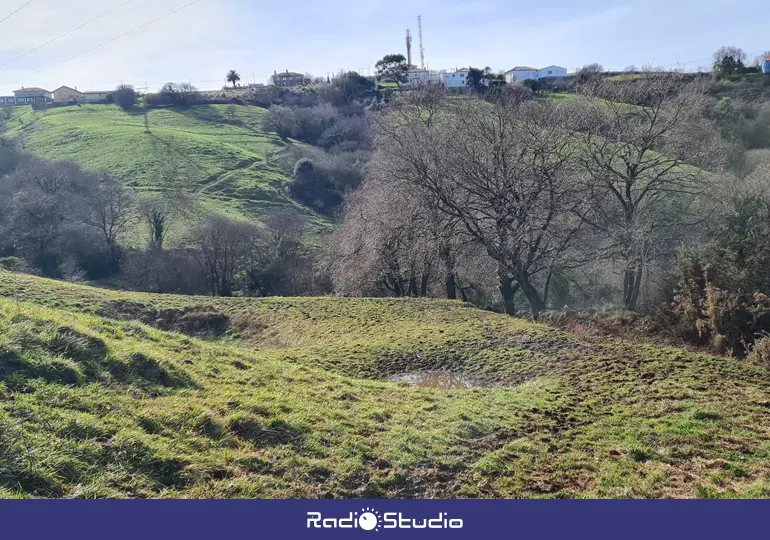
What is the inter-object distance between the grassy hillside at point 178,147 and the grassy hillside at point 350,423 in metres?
41.2

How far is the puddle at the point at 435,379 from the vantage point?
457 inches

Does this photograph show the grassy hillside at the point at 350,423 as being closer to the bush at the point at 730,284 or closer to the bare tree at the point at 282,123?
the bush at the point at 730,284

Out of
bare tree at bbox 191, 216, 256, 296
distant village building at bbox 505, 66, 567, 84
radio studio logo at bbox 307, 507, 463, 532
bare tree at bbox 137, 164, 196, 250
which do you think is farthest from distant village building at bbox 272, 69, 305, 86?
radio studio logo at bbox 307, 507, 463, 532

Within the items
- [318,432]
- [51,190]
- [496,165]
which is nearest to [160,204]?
[51,190]

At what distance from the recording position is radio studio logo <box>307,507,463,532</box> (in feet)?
14.5

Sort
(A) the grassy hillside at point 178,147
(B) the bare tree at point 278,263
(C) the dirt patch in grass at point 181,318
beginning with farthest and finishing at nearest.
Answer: (A) the grassy hillside at point 178,147 < (B) the bare tree at point 278,263 < (C) the dirt patch in grass at point 181,318

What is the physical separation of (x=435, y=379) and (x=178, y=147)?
194 ft

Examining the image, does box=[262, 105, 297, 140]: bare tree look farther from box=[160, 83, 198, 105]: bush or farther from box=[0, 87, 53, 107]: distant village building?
box=[0, 87, 53, 107]: distant village building

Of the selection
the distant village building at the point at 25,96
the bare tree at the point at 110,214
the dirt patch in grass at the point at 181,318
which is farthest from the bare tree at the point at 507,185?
the distant village building at the point at 25,96

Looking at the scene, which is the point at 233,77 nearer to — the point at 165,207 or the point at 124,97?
the point at 124,97

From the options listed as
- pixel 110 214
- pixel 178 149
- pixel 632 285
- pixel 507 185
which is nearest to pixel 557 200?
pixel 507 185

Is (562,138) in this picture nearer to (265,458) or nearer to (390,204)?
(390,204)

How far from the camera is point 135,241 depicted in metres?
43.6

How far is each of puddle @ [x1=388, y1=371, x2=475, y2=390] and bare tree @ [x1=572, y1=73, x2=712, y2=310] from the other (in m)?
11.3
